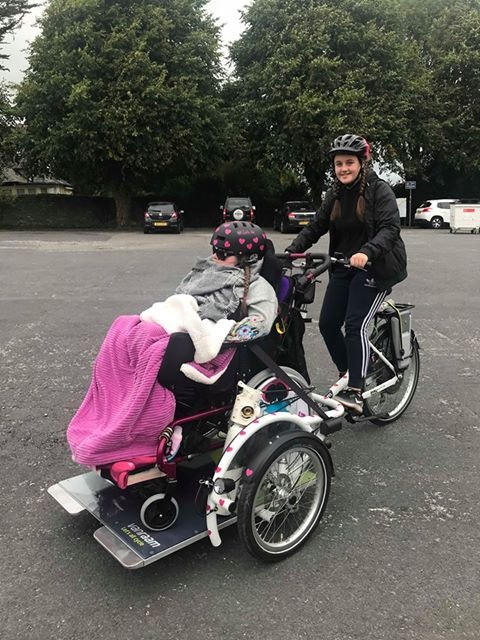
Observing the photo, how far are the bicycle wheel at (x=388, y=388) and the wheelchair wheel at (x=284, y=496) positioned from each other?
1.24m

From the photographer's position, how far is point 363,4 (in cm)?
3116

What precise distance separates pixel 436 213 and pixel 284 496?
32462mm

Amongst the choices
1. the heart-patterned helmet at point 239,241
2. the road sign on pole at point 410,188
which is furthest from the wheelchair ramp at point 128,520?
the road sign on pole at point 410,188

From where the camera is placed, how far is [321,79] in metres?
29.9

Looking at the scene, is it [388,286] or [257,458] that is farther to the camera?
[388,286]

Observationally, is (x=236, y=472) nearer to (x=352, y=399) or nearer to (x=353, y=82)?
(x=352, y=399)

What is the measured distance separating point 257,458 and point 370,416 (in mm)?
1737

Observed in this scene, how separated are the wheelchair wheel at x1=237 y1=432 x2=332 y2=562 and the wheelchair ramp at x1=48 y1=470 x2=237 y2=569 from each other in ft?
0.58

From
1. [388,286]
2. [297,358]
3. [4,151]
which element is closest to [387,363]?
[388,286]

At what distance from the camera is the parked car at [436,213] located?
32.3 metres

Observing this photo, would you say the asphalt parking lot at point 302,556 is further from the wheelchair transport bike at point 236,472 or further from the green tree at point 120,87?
the green tree at point 120,87

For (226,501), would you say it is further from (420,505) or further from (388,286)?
(388,286)

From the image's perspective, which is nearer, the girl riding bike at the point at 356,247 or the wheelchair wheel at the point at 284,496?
the wheelchair wheel at the point at 284,496

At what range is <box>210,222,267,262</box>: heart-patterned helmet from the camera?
2920mm
